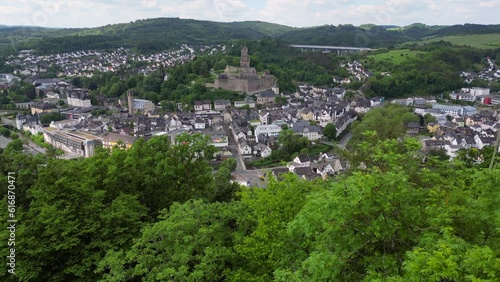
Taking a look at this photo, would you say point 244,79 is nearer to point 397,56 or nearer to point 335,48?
point 397,56

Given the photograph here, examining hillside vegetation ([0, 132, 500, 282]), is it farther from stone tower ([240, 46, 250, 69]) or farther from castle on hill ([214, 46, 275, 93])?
stone tower ([240, 46, 250, 69])

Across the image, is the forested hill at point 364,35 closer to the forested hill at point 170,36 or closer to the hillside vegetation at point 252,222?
the forested hill at point 170,36

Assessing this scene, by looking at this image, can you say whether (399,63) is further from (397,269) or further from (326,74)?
(397,269)

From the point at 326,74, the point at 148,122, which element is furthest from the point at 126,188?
the point at 326,74

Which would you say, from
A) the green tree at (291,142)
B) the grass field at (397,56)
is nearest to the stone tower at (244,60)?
the grass field at (397,56)

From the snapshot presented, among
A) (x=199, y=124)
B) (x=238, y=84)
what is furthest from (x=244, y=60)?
(x=199, y=124)

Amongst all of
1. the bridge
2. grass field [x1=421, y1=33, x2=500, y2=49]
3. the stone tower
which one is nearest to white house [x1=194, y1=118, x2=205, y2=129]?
the stone tower
